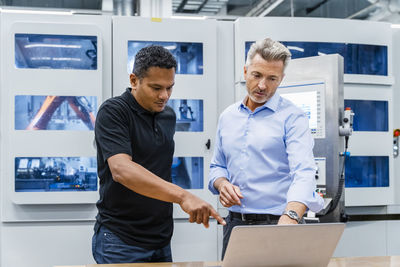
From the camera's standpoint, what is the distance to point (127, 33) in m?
3.13

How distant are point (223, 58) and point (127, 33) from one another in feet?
2.36

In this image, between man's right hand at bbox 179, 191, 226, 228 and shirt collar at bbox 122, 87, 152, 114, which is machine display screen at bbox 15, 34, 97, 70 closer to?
shirt collar at bbox 122, 87, 152, 114

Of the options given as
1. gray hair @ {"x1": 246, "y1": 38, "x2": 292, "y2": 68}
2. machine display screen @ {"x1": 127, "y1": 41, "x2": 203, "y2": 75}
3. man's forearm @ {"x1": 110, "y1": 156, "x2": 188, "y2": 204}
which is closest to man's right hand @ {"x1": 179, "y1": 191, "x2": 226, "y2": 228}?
man's forearm @ {"x1": 110, "y1": 156, "x2": 188, "y2": 204}

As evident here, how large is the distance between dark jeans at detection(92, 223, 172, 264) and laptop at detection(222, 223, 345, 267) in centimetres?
58

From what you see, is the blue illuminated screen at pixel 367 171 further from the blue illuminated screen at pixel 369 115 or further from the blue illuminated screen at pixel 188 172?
the blue illuminated screen at pixel 188 172

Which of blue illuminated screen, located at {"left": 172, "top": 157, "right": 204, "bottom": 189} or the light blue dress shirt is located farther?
blue illuminated screen, located at {"left": 172, "top": 157, "right": 204, "bottom": 189}

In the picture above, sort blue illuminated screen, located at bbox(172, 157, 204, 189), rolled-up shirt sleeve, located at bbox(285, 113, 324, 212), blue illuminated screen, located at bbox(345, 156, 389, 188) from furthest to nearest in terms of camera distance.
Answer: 1. blue illuminated screen, located at bbox(345, 156, 389, 188)
2. blue illuminated screen, located at bbox(172, 157, 204, 189)
3. rolled-up shirt sleeve, located at bbox(285, 113, 324, 212)

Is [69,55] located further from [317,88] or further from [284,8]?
[284,8]

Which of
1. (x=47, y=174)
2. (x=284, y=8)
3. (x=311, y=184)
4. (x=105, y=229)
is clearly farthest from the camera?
(x=284, y=8)

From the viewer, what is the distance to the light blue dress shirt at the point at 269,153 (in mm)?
Result: 1697

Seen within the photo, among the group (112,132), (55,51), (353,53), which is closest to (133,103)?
(112,132)

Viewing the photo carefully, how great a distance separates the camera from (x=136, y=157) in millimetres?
1729

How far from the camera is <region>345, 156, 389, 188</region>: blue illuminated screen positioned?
3.37 metres

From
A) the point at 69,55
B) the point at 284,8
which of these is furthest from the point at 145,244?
the point at 284,8
